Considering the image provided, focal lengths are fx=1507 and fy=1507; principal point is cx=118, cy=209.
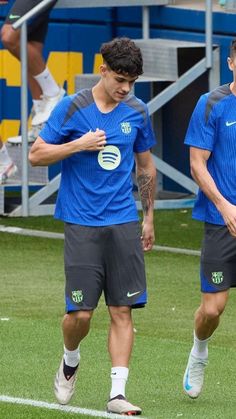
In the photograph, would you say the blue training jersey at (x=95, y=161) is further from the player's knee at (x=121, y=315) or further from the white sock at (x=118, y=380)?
the white sock at (x=118, y=380)

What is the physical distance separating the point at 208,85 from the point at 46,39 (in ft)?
6.76

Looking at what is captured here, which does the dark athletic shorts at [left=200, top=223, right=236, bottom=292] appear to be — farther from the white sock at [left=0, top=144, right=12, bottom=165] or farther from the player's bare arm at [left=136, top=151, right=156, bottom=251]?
the white sock at [left=0, top=144, right=12, bottom=165]

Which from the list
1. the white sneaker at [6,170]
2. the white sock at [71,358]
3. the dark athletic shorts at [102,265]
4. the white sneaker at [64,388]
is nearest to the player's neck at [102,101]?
the dark athletic shorts at [102,265]

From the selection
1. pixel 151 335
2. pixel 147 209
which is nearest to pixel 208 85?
pixel 151 335

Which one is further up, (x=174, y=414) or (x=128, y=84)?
(x=128, y=84)

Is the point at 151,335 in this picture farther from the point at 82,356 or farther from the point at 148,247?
the point at 148,247

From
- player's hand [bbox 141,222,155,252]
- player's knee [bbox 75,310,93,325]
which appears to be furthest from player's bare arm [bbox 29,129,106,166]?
player's knee [bbox 75,310,93,325]

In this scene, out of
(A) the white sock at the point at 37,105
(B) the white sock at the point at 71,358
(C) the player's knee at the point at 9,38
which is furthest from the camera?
(A) the white sock at the point at 37,105

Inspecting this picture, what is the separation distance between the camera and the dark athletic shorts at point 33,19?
640 inches

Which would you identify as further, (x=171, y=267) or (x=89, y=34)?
(x=89, y=34)

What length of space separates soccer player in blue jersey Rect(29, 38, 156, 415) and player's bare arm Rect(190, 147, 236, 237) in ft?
1.11

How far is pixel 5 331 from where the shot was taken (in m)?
10.4

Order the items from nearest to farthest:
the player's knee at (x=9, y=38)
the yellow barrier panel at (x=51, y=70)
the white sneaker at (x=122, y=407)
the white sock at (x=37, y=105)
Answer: the white sneaker at (x=122, y=407)
the player's knee at (x=9, y=38)
the white sock at (x=37, y=105)
the yellow barrier panel at (x=51, y=70)

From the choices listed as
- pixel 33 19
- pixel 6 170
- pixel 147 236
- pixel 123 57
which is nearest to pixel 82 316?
pixel 147 236
